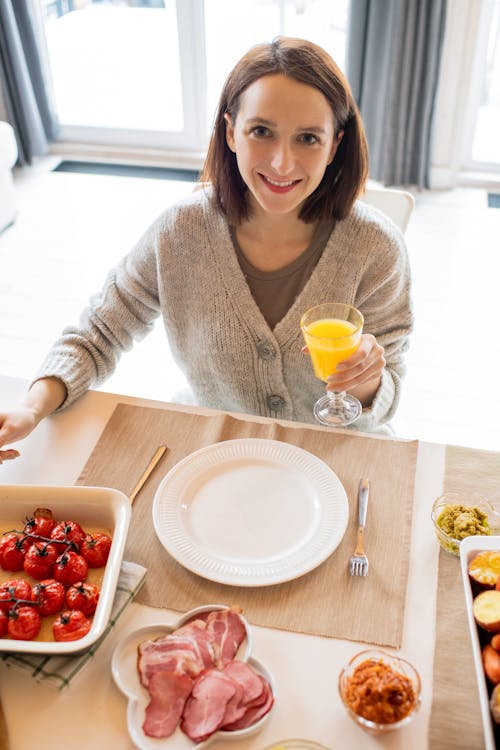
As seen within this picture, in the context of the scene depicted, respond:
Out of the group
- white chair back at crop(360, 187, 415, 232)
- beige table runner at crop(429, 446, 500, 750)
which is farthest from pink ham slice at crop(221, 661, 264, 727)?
white chair back at crop(360, 187, 415, 232)

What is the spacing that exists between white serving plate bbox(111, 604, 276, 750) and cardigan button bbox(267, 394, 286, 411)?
622 mm

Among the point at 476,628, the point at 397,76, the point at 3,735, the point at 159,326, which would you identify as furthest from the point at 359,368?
the point at 397,76

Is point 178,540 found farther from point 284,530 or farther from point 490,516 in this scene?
point 490,516

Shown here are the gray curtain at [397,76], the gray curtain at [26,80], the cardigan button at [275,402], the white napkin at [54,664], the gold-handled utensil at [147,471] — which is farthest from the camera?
the gray curtain at [26,80]

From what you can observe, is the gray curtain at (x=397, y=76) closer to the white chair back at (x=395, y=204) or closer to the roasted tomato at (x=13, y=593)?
the white chair back at (x=395, y=204)

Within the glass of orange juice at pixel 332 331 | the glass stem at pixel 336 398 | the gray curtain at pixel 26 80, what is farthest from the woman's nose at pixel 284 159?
the gray curtain at pixel 26 80

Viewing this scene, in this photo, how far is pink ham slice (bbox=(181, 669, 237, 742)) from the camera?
852mm

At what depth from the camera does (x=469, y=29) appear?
3.72m

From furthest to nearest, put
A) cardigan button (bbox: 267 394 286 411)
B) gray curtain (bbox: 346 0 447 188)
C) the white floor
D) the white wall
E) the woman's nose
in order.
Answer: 1. the white wall
2. gray curtain (bbox: 346 0 447 188)
3. the white floor
4. cardigan button (bbox: 267 394 286 411)
5. the woman's nose

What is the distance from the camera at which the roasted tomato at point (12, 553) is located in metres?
1.03

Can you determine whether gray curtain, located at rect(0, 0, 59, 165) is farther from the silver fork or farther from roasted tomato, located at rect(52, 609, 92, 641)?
roasted tomato, located at rect(52, 609, 92, 641)

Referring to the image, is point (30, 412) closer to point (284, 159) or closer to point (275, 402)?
point (275, 402)

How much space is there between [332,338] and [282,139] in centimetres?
A: 40

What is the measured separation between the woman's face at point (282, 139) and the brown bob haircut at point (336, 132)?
0.06ft
